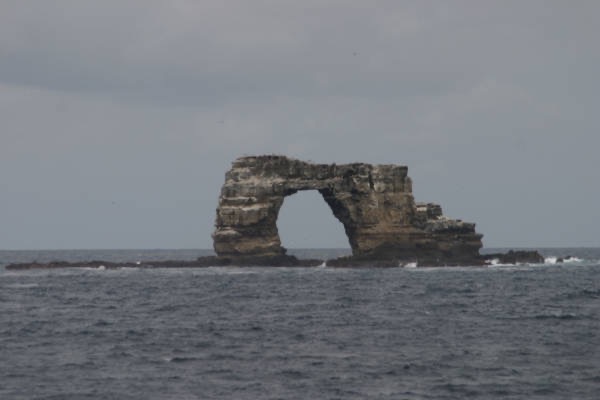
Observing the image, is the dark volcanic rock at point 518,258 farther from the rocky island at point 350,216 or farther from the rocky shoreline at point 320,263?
the rocky island at point 350,216

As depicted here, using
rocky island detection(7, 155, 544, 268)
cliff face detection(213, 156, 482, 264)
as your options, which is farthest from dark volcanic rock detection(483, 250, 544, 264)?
cliff face detection(213, 156, 482, 264)

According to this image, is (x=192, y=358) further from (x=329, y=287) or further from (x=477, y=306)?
(x=329, y=287)

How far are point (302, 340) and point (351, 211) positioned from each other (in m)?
52.2

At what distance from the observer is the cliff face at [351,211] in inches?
3733

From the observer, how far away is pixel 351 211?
97.1 metres

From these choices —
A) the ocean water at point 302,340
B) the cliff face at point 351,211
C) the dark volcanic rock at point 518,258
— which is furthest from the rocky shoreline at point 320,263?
the ocean water at point 302,340

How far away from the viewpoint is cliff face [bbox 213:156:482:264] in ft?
311

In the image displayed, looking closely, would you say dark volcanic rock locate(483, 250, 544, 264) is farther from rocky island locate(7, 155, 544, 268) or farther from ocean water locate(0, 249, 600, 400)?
ocean water locate(0, 249, 600, 400)

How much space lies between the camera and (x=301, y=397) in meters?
33.2

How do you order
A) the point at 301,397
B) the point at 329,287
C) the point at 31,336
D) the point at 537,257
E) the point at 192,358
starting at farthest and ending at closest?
the point at 537,257 → the point at 329,287 → the point at 31,336 → the point at 192,358 → the point at 301,397

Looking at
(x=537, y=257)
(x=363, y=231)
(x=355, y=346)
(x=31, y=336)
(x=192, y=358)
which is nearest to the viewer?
(x=192, y=358)

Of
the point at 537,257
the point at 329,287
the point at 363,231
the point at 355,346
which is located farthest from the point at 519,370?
the point at 537,257

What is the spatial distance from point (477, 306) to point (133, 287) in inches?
1068

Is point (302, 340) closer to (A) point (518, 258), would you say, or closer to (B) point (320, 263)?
(B) point (320, 263)
